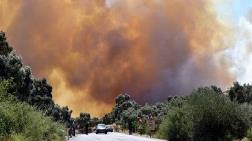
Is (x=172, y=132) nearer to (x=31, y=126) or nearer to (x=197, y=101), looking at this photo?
(x=197, y=101)

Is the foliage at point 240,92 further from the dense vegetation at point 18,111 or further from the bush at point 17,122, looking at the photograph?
the bush at point 17,122

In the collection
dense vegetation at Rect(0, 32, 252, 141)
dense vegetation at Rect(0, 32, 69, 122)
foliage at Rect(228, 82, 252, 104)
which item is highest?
foliage at Rect(228, 82, 252, 104)

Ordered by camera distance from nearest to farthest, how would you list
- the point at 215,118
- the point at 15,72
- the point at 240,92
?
the point at 215,118 < the point at 15,72 < the point at 240,92

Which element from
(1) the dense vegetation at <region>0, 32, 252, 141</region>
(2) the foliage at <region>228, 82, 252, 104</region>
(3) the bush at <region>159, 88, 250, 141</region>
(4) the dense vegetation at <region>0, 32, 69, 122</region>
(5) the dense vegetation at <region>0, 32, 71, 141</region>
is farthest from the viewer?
(2) the foliage at <region>228, 82, 252, 104</region>

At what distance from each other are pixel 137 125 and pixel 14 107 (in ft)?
236

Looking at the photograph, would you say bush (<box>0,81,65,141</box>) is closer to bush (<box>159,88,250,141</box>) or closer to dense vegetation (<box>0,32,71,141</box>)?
dense vegetation (<box>0,32,71,141</box>)

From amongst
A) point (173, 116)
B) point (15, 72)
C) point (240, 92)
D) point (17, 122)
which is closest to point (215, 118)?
point (173, 116)

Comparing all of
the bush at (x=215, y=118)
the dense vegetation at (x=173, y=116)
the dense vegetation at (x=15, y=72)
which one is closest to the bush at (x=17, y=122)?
the dense vegetation at (x=173, y=116)

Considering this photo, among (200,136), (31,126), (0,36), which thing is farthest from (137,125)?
(31,126)

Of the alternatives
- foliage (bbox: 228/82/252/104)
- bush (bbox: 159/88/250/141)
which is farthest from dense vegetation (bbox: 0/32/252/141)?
foliage (bbox: 228/82/252/104)

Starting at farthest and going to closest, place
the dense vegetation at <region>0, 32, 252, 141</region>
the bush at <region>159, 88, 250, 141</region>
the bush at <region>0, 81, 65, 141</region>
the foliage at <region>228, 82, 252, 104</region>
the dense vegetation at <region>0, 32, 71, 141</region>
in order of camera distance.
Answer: the foliage at <region>228, 82, 252, 104</region> → the bush at <region>159, 88, 250, 141</region> → the dense vegetation at <region>0, 32, 252, 141</region> → the dense vegetation at <region>0, 32, 71, 141</region> → the bush at <region>0, 81, 65, 141</region>

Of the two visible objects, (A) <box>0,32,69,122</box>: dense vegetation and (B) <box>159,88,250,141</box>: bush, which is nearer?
(B) <box>159,88,250,141</box>: bush

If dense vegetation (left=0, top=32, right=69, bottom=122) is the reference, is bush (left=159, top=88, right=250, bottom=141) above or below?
below

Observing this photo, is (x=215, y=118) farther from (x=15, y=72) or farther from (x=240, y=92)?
(x=240, y=92)
